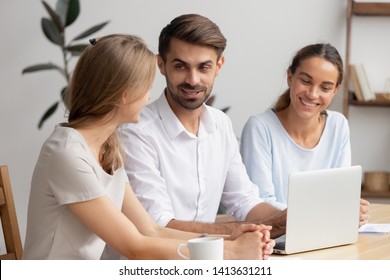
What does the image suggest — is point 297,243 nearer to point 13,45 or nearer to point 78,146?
point 78,146

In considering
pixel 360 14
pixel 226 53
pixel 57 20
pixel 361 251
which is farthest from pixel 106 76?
pixel 360 14

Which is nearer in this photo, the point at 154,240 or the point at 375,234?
the point at 154,240

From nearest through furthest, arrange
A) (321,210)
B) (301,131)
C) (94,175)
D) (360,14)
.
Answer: (94,175) → (321,210) → (301,131) → (360,14)

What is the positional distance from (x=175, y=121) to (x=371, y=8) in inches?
90.3

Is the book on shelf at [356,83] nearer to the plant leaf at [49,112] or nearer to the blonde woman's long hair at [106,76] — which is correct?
the plant leaf at [49,112]

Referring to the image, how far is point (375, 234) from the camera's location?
2383 mm

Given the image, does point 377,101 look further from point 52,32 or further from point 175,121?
point 175,121

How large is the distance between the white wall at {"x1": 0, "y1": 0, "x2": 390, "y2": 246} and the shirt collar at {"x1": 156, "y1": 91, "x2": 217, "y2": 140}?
2013 millimetres

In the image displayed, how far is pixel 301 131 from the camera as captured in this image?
300 centimetres

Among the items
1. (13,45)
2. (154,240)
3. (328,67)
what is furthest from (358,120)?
(154,240)

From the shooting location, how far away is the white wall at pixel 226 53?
4.61m

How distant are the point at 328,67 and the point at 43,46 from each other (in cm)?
234

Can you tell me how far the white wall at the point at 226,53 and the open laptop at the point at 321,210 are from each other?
8.11ft

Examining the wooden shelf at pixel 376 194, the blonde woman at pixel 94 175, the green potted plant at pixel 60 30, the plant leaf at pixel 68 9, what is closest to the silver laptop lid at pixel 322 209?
the blonde woman at pixel 94 175
